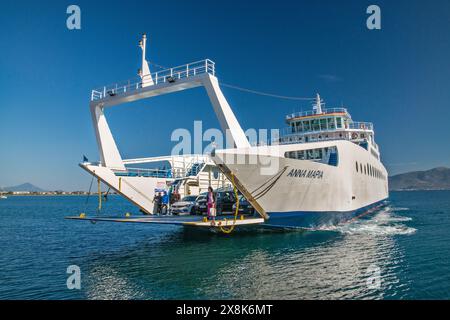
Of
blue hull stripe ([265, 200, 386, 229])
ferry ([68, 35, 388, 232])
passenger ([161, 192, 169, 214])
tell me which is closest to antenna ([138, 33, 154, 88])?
ferry ([68, 35, 388, 232])

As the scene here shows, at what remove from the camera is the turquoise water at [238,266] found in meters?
8.16

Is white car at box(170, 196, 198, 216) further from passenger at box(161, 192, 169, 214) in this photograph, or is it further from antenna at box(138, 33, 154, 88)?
antenna at box(138, 33, 154, 88)

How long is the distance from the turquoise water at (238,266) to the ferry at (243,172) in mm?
1344

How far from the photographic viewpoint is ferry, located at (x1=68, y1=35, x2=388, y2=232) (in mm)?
14070

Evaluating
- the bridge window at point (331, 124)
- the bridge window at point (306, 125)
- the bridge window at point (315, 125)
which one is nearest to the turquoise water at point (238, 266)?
the bridge window at point (331, 124)

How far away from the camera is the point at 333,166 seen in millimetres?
17844

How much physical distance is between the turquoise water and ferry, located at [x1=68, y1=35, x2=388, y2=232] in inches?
52.9

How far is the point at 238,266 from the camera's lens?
1066 cm

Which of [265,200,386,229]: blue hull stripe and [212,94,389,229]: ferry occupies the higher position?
[212,94,389,229]: ferry

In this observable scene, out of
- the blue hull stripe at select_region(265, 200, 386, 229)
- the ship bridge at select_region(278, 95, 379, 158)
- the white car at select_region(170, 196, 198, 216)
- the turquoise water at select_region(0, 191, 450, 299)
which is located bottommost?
the turquoise water at select_region(0, 191, 450, 299)

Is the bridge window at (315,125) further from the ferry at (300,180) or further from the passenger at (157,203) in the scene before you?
the passenger at (157,203)
